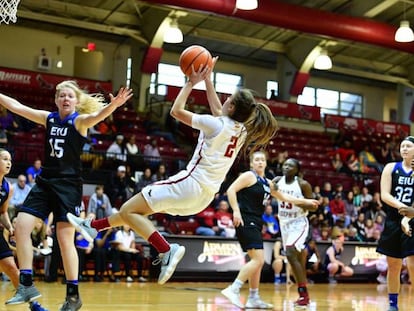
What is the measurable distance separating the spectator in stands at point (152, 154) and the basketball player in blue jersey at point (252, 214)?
8.58 m

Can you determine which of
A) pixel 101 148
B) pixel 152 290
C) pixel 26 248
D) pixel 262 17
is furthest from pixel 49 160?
pixel 262 17

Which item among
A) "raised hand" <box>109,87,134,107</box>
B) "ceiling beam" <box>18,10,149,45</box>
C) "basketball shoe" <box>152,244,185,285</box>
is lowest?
"basketball shoe" <box>152,244,185,285</box>

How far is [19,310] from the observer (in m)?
6.05

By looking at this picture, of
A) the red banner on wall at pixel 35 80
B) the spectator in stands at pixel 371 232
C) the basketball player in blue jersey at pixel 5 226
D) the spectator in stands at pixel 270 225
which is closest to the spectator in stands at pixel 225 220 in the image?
the spectator in stands at pixel 270 225

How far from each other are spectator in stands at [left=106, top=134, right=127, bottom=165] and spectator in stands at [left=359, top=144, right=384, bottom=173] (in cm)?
932

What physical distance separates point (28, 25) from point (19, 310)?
17431 millimetres

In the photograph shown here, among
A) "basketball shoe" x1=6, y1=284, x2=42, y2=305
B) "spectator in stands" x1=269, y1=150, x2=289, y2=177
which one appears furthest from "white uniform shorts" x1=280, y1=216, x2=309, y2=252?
"spectator in stands" x1=269, y1=150, x2=289, y2=177

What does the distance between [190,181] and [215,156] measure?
0.99 feet

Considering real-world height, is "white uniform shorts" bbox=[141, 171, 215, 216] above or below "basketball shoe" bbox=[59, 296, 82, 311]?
above

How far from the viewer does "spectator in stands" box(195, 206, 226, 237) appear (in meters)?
14.3

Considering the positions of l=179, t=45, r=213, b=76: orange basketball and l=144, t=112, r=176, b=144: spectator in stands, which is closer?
l=179, t=45, r=213, b=76: orange basketball

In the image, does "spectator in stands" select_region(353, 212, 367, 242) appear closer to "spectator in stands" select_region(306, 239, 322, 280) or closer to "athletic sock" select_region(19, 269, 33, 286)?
"spectator in stands" select_region(306, 239, 322, 280)

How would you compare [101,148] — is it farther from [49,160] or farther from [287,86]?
[49,160]

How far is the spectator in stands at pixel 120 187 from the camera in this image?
1488 centimetres
